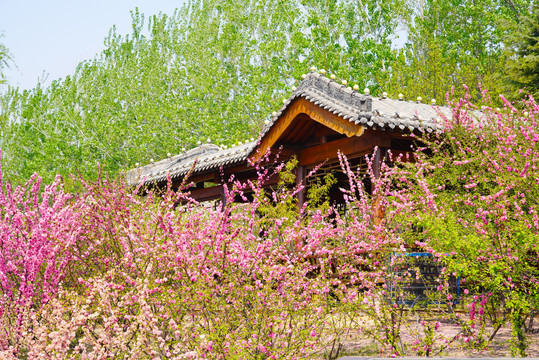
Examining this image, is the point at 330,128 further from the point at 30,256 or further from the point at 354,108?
the point at 30,256

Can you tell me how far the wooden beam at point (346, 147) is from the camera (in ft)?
33.8

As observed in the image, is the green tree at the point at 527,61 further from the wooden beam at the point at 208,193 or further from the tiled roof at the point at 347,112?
the wooden beam at the point at 208,193

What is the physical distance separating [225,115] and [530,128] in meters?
21.9

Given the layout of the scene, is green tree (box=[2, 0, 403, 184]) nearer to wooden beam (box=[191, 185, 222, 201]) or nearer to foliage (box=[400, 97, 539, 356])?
wooden beam (box=[191, 185, 222, 201])

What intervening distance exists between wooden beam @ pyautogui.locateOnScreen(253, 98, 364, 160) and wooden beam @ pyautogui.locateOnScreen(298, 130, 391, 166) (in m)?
0.33

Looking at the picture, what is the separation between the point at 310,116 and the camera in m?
11.3

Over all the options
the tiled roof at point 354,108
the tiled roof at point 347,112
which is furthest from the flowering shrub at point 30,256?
the tiled roof at point 354,108

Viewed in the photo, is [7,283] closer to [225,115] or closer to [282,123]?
[282,123]

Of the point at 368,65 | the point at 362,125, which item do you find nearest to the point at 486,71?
the point at 368,65

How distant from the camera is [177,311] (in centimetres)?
571

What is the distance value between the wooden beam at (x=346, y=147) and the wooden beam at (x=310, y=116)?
13.0 inches

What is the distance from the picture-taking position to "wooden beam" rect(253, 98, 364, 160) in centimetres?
1037

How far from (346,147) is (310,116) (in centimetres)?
87

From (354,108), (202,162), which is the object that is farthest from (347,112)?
(202,162)
